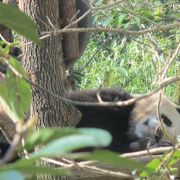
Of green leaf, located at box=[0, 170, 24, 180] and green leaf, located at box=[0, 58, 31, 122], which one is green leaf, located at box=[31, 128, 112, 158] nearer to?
green leaf, located at box=[0, 170, 24, 180]

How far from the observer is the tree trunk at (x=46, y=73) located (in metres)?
1.98

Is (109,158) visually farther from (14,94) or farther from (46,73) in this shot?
(46,73)

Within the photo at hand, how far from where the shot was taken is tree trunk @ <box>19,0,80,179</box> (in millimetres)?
1978

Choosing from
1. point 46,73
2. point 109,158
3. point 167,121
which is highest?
point 109,158

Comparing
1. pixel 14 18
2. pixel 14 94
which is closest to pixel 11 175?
pixel 14 18

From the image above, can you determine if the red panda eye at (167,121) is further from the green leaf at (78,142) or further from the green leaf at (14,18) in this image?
the green leaf at (78,142)

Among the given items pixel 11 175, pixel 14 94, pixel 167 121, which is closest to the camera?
pixel 11 175

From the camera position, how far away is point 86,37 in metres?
3.41

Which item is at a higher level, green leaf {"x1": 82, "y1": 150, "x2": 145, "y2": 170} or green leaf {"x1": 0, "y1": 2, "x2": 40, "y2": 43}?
green leaf {"x1": 0, "y1": 2, "x2": 40, "y2": 43}

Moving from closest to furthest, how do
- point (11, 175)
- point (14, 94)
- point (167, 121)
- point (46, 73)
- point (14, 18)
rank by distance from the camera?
point (11, 175), point (14, 18), point (14, 94), point (46, 73), point (167, 121)

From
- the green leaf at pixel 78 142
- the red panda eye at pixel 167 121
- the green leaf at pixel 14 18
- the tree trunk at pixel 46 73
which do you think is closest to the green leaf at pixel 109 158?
the green leaf at pixel 78 142

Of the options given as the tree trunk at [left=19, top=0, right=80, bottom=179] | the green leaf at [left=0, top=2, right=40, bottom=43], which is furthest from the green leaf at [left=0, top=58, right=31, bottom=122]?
the tree trunk at [left=19, top=0, right=80, bottom=179]

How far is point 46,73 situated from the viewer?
2.01m

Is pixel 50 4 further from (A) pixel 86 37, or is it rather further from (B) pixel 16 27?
(B) pixel 16 27
